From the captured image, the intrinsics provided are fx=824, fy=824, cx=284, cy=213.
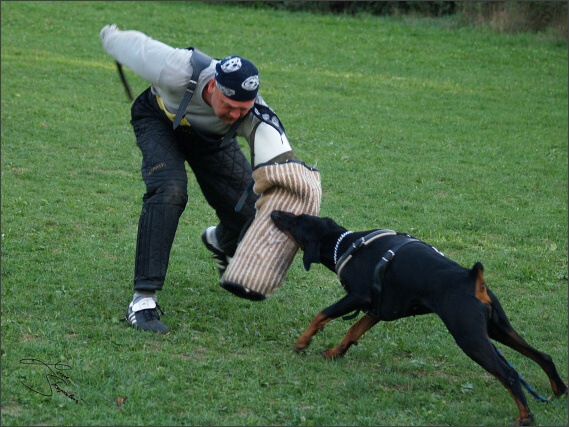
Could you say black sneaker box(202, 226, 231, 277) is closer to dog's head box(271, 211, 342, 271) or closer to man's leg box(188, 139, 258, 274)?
man's leg box(188, 139, 258, 274)

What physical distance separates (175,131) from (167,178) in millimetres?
372

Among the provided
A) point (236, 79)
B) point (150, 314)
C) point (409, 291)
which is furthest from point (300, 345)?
point (236, 79)

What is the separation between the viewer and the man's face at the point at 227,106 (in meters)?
4.89

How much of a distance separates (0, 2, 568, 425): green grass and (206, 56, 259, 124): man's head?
4.65 ft

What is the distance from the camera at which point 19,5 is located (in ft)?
62.1

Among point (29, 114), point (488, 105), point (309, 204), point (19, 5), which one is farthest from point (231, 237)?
point (19, 5)

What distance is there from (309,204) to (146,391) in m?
1.61

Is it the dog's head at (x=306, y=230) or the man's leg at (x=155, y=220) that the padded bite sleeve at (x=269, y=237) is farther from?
the man's leg at (x=155, y=220)

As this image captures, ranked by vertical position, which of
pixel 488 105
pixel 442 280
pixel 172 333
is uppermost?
pixel 442 280

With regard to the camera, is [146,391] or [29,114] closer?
[146,391]

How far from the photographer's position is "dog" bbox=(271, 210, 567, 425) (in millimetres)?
4184

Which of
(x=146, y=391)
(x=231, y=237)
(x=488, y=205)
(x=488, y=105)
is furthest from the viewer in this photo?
(x=488, y=105)

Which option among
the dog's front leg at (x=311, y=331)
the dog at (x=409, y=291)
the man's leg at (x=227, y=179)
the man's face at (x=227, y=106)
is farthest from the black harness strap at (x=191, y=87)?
the dog's front leg at (x=311, y=331)

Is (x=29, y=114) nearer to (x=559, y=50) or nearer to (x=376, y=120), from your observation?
(x=376, y=120)
